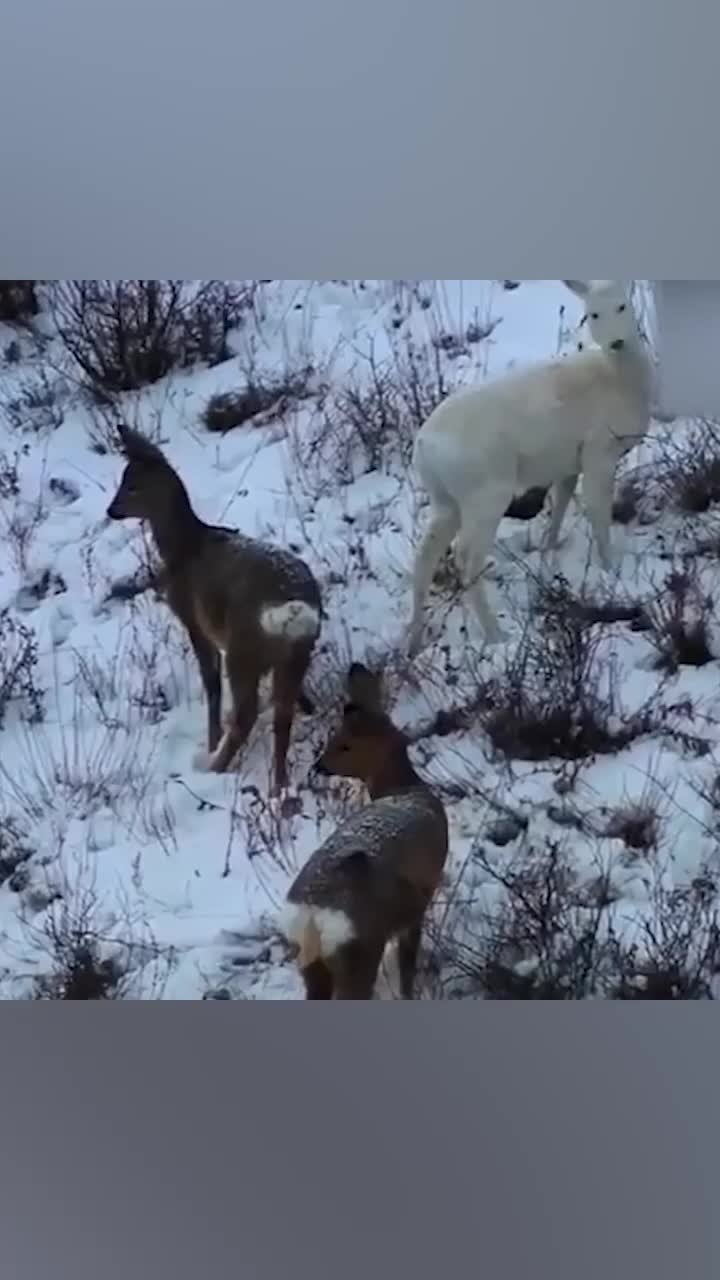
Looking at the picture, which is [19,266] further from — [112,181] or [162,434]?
[162,434]

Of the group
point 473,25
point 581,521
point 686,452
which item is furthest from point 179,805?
point 473,25

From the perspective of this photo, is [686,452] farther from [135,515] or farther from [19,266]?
[19,266]

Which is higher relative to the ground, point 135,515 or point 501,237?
point 501,237

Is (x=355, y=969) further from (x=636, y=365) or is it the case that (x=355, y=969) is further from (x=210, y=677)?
(x=636, y=365)

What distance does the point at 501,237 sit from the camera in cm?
209

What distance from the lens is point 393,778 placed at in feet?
6.70

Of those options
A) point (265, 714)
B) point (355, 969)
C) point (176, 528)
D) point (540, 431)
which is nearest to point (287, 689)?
point (265, 714)

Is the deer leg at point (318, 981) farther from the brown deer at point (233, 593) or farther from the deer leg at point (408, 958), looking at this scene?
the brown deer at point (233, 593)

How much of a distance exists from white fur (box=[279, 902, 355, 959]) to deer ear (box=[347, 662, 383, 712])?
0.27 meters

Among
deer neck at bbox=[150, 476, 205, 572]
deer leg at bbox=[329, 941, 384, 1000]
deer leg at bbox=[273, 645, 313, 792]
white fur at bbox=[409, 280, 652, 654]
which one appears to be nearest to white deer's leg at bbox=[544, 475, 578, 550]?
white fur at bbox=[409, 280, 652, 654]

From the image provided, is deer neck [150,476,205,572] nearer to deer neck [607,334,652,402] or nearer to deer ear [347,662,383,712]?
deer ear [347,662,383,712]

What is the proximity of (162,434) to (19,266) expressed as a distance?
0.30 metres

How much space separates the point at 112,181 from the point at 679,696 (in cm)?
103

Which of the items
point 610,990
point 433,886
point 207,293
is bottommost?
point 610,990
